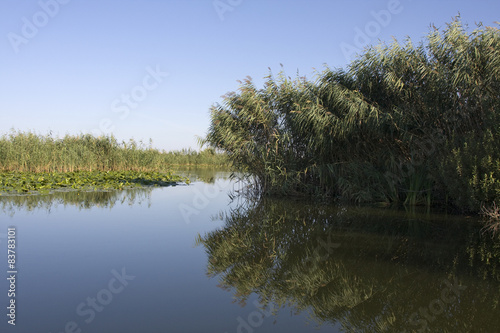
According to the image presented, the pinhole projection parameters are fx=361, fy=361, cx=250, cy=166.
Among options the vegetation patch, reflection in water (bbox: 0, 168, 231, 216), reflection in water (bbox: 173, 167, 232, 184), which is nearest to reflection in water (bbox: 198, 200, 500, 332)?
reflection in water (bbox: 0, 168, 231, 216)

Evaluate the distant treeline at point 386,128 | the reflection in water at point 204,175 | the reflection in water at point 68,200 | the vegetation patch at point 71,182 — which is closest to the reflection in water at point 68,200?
the reflection in water at point 68,200

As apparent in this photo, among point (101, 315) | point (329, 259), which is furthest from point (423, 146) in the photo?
point (101, 315)

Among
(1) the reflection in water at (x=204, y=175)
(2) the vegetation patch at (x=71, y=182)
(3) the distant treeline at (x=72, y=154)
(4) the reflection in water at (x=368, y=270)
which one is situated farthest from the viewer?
(1) the reflection in water at (x=204, y=175)

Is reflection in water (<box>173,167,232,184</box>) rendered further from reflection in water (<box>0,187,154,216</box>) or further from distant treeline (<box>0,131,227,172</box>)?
reflection in water (<box>0,187,154,216</box>)

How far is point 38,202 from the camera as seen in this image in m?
10.8

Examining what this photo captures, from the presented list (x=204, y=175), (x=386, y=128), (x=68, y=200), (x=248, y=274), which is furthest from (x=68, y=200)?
(x=204, y=175)

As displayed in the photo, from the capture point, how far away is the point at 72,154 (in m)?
19.8

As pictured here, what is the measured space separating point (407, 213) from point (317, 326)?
815 centimetres

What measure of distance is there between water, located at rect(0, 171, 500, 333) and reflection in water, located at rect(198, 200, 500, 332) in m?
0.02

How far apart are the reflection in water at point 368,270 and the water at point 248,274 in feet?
0.07

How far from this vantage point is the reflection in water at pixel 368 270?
3668 millimetres

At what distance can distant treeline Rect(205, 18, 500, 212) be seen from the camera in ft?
32.1

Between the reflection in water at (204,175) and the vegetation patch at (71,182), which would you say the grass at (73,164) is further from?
the reflection in water at (204,175)

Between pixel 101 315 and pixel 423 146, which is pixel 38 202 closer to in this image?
pixel 101 315
